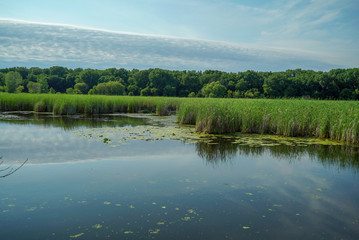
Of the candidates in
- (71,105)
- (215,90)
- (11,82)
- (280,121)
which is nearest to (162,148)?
(280,121)

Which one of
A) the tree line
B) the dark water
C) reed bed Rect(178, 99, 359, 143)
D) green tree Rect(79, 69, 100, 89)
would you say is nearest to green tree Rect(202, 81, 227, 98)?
the tree line

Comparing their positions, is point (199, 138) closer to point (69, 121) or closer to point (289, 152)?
point (289, 152)

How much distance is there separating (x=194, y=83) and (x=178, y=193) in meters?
65.8

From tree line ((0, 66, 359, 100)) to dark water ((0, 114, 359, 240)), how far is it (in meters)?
48.2

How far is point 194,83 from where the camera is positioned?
227ft

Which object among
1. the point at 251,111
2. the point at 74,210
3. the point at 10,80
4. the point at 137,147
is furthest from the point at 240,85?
the point at 74,210

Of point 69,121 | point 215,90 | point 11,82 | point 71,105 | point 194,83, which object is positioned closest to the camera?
point 69,121

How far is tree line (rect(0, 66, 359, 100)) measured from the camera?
56969mm

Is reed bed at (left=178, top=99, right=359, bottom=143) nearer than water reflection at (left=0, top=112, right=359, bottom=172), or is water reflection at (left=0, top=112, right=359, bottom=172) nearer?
water reflection at (left=0, top=112, right=359, bottom=172)

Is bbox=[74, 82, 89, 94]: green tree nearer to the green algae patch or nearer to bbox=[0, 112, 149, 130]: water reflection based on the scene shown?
bbox=[0, 112, 149, 130]: water reflection

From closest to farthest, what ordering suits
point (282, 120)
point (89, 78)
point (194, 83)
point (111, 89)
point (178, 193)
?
point (178, 193)
point (282, 120)
point (111, 89)
point (194, 83)
point (89, 78)

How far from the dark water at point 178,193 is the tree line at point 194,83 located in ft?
158

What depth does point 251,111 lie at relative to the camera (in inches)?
424

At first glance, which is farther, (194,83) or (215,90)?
(194,83)
